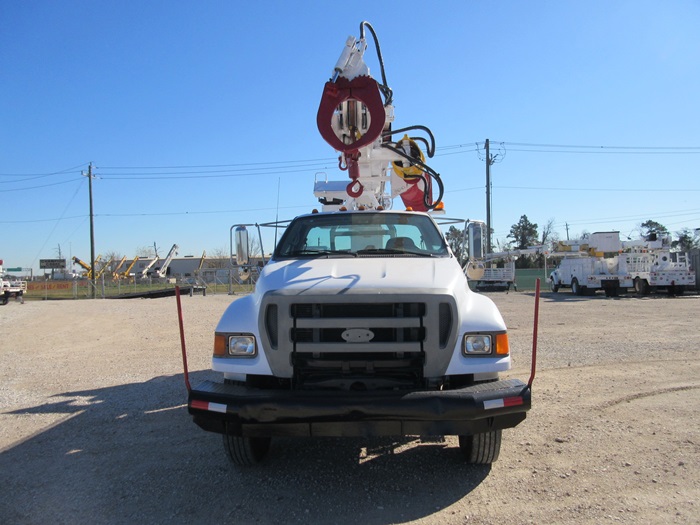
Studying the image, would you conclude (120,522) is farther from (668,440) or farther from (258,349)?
(668,440)

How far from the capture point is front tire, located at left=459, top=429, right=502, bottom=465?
3736 millimetres

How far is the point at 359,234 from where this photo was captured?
5.06 metres

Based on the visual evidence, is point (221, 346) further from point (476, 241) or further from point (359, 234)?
point (476, 241)

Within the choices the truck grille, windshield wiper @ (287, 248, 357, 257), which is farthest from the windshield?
the truck grille

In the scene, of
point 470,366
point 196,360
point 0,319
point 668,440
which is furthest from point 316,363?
point 0,319

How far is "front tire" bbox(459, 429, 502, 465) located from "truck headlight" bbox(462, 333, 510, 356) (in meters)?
0.69

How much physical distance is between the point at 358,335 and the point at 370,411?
1.76 ft

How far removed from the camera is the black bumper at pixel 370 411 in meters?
3.10

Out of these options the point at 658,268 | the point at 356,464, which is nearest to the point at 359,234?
the point at 356,464

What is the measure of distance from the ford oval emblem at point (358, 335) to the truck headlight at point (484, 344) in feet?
2.19

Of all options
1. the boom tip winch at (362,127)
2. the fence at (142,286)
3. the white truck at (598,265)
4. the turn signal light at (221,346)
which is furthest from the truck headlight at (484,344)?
the white truck at (598,265)

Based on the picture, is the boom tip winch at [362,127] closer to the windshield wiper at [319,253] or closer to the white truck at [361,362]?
the windshield wiper at [319,253]

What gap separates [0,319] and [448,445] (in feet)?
57.9

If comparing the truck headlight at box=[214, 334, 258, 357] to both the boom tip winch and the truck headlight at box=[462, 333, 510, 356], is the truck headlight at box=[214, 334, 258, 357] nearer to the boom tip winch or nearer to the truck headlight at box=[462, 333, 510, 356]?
the truck headlight at box=[462, 333, 510, 356]
